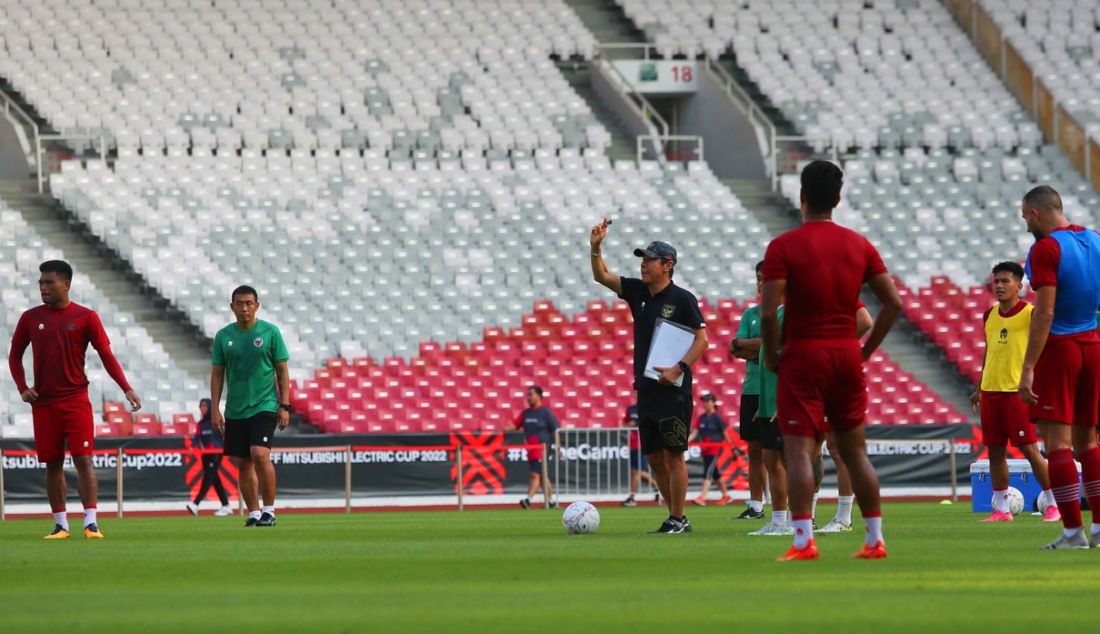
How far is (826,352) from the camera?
895 centimetres

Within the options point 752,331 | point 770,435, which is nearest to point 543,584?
point 770,435

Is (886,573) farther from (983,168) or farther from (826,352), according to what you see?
(983,168)

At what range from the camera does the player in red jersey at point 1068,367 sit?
1009cm

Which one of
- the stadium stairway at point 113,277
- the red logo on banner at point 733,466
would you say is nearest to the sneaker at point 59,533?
the red logo on banner at point 733,466

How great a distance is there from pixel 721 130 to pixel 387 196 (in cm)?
843

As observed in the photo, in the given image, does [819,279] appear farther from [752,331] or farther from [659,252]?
[752,331]

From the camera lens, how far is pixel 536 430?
80.8 feet

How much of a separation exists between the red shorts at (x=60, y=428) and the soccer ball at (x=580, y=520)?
366cm

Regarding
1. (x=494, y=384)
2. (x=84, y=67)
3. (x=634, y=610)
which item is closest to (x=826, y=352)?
(x=634, y=610)

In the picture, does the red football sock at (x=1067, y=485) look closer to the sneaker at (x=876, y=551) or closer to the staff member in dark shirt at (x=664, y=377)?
the sneaker at (x=876, y=551)

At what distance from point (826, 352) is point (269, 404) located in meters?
6.87

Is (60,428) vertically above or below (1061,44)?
below

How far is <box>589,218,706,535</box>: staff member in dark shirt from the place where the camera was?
12.4 meters

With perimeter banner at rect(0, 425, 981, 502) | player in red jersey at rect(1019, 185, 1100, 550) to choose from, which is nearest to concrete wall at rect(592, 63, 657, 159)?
perimeter banner at rect(0, 425, 981, 502)
